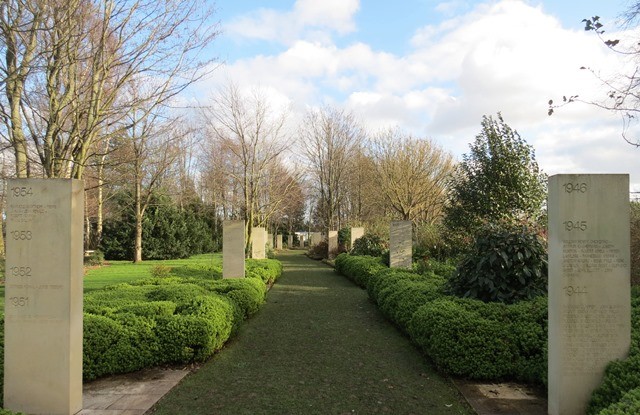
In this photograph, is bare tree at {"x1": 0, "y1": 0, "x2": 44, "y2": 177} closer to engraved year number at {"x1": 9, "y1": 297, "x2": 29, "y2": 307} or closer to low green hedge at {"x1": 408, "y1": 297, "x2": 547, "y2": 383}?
engraved year number at {"x1": 9, "y1": 297, "x2": 29, "y2": 307}

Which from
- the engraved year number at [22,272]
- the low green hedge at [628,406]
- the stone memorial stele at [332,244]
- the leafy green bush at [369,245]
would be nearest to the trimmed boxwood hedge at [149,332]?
the engraved year number at [22,272]

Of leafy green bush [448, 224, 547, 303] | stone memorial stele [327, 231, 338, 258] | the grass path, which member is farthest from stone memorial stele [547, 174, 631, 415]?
stone memorial stele [327, 231, 338, 258]

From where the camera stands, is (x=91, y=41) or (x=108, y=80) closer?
(x=91, y=41)

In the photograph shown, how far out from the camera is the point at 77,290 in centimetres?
393

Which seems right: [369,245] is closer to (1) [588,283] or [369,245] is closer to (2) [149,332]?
(2) [149,332]

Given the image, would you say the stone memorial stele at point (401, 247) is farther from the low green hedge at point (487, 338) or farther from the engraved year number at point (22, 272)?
the engraved year number at point (22, 272)

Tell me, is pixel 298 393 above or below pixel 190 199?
below

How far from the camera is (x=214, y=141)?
24422 mm

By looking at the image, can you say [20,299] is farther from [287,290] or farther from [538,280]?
[287,290]

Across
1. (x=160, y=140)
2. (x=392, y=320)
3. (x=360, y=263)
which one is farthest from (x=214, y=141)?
(x=392, y=320)

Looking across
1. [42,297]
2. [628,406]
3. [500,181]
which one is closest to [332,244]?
[500,181]

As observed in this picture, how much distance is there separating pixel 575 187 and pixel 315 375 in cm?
341

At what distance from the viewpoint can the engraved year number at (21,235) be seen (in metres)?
3.88

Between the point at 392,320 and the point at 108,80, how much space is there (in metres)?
8.16
